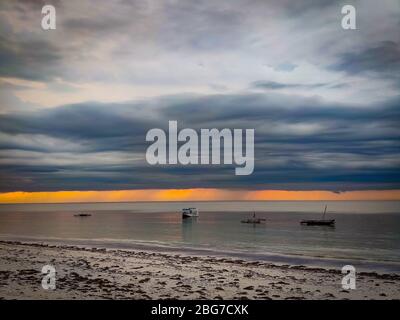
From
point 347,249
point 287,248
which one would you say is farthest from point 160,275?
point 347,249

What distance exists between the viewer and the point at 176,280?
25141 mm

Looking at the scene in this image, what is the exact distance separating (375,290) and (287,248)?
26447 mm

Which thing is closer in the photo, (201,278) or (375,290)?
(375,290)

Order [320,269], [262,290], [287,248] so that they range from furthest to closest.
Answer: [287,248], [320,269], [262,290]

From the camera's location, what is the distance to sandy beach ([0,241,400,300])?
2081 centimetres

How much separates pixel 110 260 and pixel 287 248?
24.8m

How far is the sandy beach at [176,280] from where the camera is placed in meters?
20.8

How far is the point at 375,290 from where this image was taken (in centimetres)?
2359
